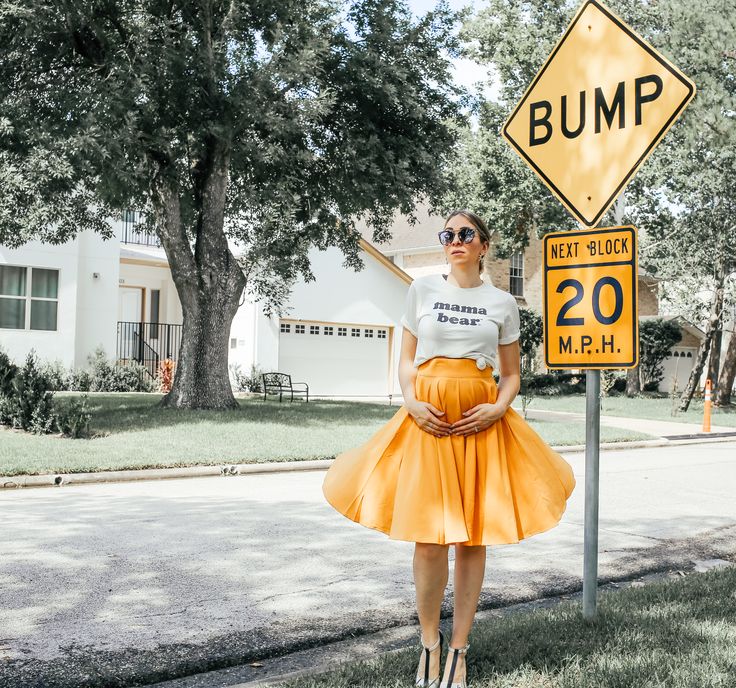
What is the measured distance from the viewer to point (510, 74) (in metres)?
29.9

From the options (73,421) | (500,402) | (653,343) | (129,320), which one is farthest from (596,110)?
(653,343)

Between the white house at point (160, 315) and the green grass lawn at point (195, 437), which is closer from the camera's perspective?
the green grass lawn at point (195, 437)

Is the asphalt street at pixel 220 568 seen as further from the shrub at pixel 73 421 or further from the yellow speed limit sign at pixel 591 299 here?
the shrub at pixel 73 421

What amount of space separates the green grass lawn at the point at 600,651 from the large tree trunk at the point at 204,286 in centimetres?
1444

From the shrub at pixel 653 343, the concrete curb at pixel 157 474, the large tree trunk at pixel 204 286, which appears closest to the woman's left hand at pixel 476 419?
the concrete curb at pixel 157 474

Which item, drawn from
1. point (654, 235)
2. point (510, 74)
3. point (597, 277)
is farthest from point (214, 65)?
point (654, 235)

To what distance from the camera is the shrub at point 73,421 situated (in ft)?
44.0

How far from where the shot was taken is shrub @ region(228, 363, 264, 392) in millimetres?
27438

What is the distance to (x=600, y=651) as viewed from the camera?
13.3 ft

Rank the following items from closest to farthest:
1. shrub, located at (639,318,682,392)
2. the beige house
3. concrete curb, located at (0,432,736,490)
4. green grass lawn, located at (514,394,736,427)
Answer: concrete curb, located at (0,432,736,490) → green grass lawn, located at (514,394,736,427) → the beige house → shrub, located at (639,318,682,392)

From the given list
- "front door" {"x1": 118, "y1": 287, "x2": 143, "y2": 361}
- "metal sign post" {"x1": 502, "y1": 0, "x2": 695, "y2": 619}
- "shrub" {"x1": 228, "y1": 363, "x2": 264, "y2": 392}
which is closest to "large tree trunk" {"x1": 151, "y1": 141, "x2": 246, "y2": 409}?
"shrub" {"x1": 228, "y1": 363, "x2": 264, "y2": 392}

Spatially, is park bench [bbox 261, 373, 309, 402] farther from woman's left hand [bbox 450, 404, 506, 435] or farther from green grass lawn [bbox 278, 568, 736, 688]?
woman's left hand [bbox 450, 404, 506, 435]

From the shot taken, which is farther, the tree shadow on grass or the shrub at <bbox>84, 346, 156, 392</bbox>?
the shrub at <bbox>84, 346, 156, 392</bbox>

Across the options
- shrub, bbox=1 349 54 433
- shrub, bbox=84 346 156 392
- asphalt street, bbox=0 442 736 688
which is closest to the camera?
asphalt street, bbox=0 442 736 688
